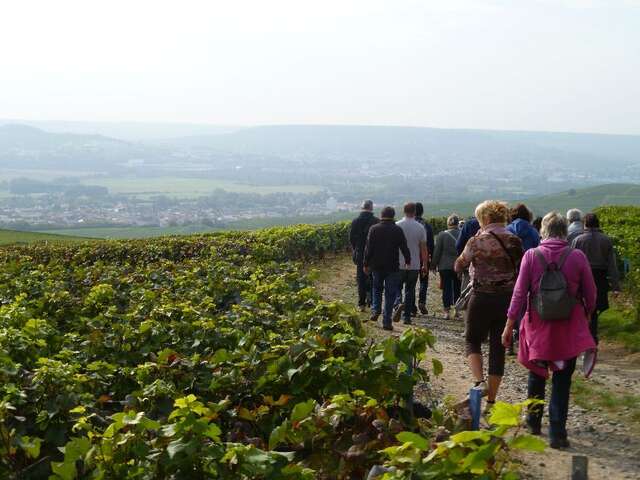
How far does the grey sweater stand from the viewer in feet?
45.4

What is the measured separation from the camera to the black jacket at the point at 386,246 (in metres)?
12.1

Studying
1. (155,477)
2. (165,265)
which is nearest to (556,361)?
(155,477)

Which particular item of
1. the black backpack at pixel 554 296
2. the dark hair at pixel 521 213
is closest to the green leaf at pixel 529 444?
the black backpack at pixel 554 296

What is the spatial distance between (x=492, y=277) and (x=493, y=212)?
2.09ft

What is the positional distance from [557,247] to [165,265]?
239 inches

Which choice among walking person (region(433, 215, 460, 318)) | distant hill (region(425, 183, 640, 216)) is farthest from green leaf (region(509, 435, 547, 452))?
distant hill (region(425, 183, 640, 216))

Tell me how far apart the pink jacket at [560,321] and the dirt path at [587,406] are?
2.86 feet

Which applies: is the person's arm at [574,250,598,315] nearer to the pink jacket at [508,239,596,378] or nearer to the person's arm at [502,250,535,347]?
the pink jacket at [508,239,596,378]

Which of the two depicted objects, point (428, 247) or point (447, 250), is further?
point (428, 247)

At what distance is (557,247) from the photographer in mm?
6938

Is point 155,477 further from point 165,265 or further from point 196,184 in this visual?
point 196,184

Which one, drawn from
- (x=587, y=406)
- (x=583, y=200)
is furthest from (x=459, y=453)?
(x=583, y=200)

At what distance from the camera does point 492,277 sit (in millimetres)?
7809

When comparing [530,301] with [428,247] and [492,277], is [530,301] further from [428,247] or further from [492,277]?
[428,247]
